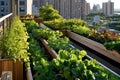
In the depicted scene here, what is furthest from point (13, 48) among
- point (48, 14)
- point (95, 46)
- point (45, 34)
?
point (48, 14)

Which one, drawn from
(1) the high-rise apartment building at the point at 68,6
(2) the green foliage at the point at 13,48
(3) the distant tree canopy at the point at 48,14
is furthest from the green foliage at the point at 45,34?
(1) the high-rise apartment building at the point at 68,6

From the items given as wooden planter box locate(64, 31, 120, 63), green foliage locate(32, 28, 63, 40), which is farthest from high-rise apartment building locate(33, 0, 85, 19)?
green foliage locate(32, 28, 63, 40)

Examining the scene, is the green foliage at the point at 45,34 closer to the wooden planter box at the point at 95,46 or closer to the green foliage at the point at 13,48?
the wooden planter box at the point at 95,46

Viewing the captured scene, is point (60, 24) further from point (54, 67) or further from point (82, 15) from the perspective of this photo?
point (82, 15)

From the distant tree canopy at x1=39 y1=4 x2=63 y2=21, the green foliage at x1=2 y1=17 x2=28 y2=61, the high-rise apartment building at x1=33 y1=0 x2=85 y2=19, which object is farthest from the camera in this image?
the high-rise apartment building at x1=33 y1=0 x2=85 y2=19

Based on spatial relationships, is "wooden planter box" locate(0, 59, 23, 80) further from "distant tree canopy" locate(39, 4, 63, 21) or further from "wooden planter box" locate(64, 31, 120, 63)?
"distant tree canopy" locate(39, 4, 63, 21)

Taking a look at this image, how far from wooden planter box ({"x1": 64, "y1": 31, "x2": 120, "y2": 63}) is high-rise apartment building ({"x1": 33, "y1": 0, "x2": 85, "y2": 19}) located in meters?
43.3

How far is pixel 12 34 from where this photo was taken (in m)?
5.02

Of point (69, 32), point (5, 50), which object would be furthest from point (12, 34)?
point (69, 32)

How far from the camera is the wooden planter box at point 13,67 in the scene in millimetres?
4516

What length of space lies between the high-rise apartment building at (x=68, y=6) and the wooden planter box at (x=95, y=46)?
142 feet

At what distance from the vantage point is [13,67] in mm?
4609

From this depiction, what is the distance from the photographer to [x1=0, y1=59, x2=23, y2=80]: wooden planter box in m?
4.52

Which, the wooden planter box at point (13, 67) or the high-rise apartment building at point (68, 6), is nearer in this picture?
the wooden planter box at point (13, 67)
